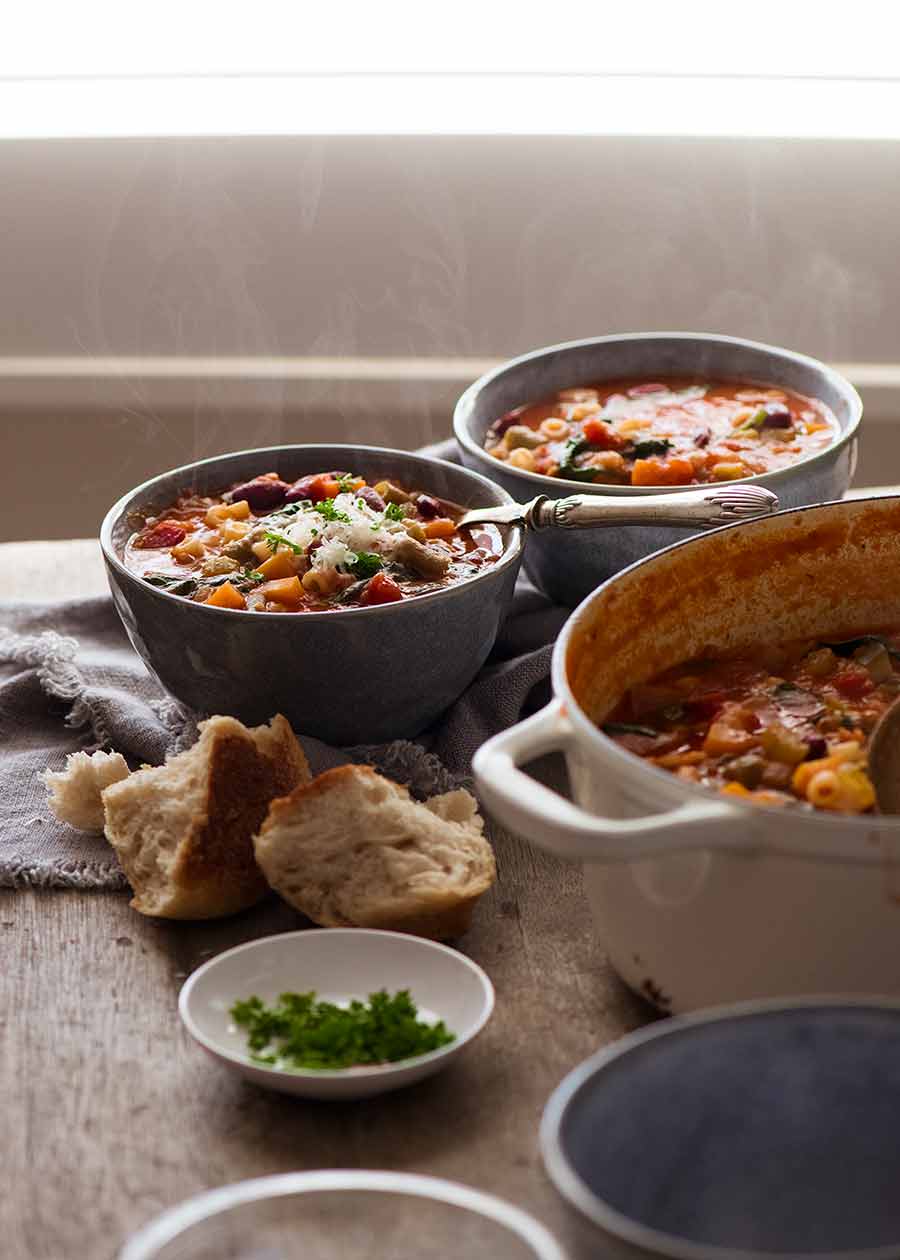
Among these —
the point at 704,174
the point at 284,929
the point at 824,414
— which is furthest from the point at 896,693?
the point at 704,174

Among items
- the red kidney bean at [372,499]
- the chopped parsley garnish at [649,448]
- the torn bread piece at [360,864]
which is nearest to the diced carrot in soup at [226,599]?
the red kidney bean at [372,499]

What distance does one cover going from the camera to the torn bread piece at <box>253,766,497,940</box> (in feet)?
6.05

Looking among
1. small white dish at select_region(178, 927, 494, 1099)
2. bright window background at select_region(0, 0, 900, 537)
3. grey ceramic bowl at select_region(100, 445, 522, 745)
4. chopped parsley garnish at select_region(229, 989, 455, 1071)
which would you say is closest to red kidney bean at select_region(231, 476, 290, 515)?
grey ceramic bowl at select_region(100, 445, 522, 745)

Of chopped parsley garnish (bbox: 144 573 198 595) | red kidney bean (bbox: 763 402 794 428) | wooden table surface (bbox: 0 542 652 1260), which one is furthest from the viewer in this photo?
red kidney bean (bbox: 763 402 794 428)

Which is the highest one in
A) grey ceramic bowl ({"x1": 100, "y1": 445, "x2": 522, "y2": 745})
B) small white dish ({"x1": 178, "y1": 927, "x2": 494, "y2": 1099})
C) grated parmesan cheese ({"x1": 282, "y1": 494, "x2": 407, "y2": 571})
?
grated parmesan cheese ({"x1": 282, "y1": 494, "x2": 407, "y2": 571})

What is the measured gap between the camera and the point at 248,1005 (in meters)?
1.69

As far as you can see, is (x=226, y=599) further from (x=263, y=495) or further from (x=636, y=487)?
(x=636, y=487)

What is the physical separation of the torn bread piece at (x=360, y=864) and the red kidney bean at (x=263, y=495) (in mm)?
706

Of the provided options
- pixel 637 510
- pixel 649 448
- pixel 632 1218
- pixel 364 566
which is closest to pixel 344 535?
pixel 364 566

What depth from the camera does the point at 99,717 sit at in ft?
7.80

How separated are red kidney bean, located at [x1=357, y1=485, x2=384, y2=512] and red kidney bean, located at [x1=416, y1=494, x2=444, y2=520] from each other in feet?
0.20

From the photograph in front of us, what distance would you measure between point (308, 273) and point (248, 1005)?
120 inches

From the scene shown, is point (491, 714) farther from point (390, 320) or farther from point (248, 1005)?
point (390, 320)

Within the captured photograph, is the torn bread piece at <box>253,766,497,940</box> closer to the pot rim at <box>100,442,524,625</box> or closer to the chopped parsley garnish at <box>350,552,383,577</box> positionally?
the pot rim at <box>100,442,524,625</box>
